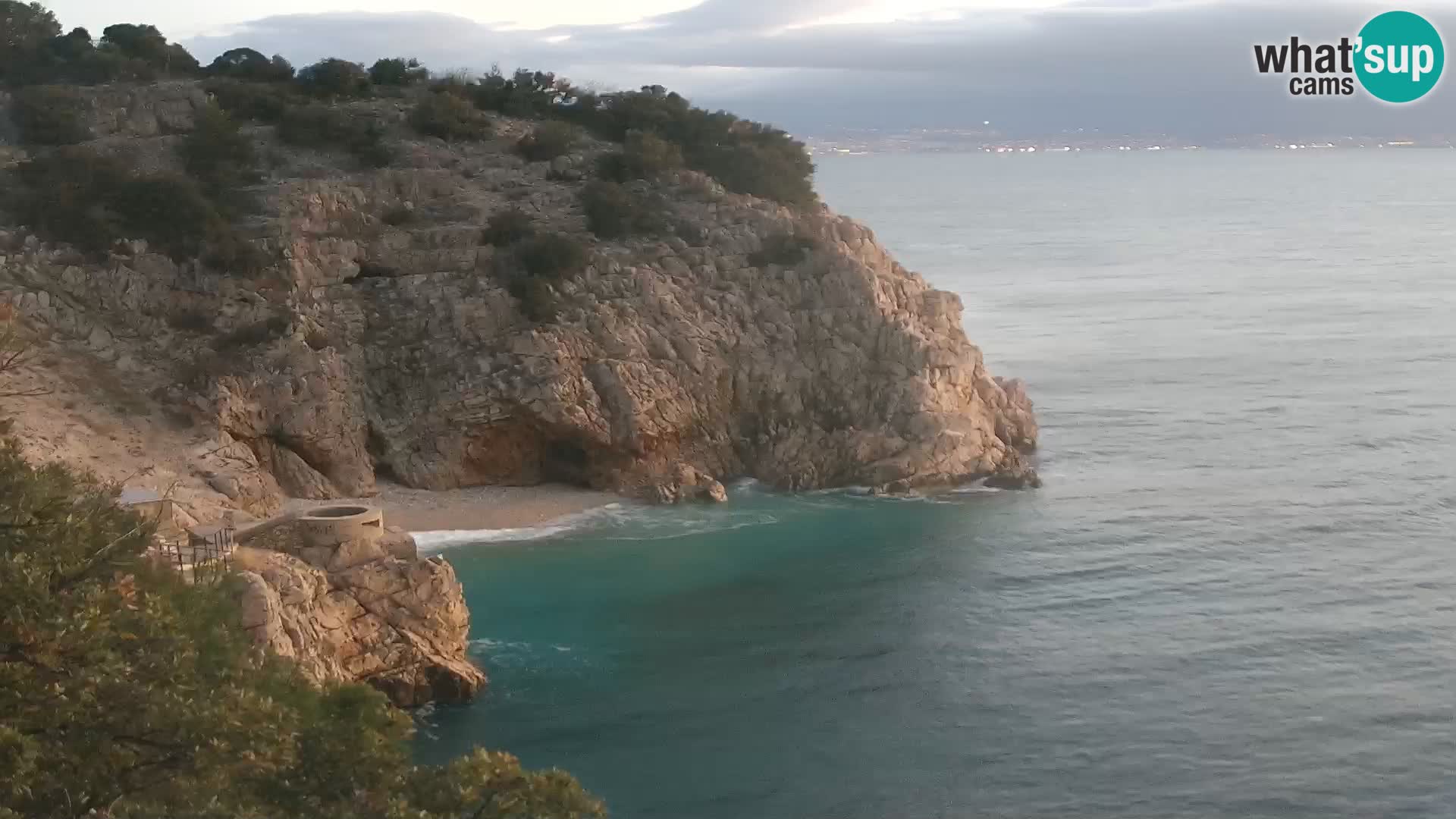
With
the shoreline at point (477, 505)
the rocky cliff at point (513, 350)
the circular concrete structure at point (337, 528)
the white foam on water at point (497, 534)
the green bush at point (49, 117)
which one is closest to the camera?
the circular concrete structure at point (337, 528)

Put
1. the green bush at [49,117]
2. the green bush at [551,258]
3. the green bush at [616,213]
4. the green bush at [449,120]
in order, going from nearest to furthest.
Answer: the green bush at [551,258], the green bush at [616,213], the green bush at [49,117], the green bush at [449,120]

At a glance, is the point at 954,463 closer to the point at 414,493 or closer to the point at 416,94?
the point at 414,493

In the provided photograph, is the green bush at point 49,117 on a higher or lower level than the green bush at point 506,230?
higher

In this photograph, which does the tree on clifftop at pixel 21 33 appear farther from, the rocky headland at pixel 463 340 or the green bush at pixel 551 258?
the green bush at pixel 551 258

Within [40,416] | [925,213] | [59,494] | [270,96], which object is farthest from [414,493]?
[925,213]

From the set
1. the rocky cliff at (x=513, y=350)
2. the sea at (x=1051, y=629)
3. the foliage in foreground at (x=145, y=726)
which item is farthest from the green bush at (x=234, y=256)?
the foliage in foreground at (x=145, y=726)

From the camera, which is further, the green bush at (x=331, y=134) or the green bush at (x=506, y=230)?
the green bush at (x=331, y=134)

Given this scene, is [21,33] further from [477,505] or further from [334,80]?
[477,505]

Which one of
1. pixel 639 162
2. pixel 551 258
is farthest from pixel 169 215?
pixel 639 162
